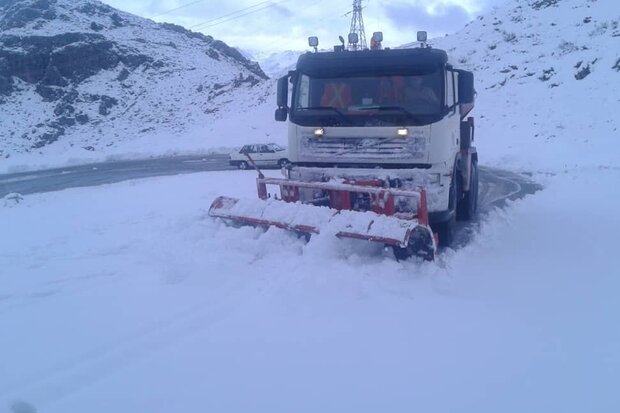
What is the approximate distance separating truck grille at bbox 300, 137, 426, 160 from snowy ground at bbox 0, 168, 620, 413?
1370mm

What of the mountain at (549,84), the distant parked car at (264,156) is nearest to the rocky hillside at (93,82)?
the distant parked car at (264,156)

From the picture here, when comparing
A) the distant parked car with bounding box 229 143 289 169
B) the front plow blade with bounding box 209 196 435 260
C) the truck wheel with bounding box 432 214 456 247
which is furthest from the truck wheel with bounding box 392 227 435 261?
the distant parked car with bounding box 229 143 289 169

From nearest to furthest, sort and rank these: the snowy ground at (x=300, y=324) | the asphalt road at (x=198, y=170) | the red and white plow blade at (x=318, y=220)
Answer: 1. the snowy ground at (x=300, y=324)
2. the red and white plow blade at (x=318, y=220)
3. the asphalt road at (x=198, y=170)

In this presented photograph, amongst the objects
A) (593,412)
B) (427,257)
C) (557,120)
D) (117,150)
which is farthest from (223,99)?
(593,412)

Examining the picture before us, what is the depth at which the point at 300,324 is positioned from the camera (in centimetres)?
464

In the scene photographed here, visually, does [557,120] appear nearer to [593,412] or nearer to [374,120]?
[374,120]

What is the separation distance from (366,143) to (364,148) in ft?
0.24

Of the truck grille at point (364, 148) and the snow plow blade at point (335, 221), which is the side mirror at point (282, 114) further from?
the snow plow blade at point (335, 221)

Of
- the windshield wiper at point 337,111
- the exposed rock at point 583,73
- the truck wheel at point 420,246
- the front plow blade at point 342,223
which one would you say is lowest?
the truck wheel at point 420,246

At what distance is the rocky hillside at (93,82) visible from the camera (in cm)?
4009

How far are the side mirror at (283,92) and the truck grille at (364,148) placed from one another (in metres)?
0.78

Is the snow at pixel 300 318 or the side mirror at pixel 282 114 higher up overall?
the side mirror at pixel 282 114

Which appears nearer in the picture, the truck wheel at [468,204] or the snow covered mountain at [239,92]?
the truck wheel at [468,204]

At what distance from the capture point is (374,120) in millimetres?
6949
